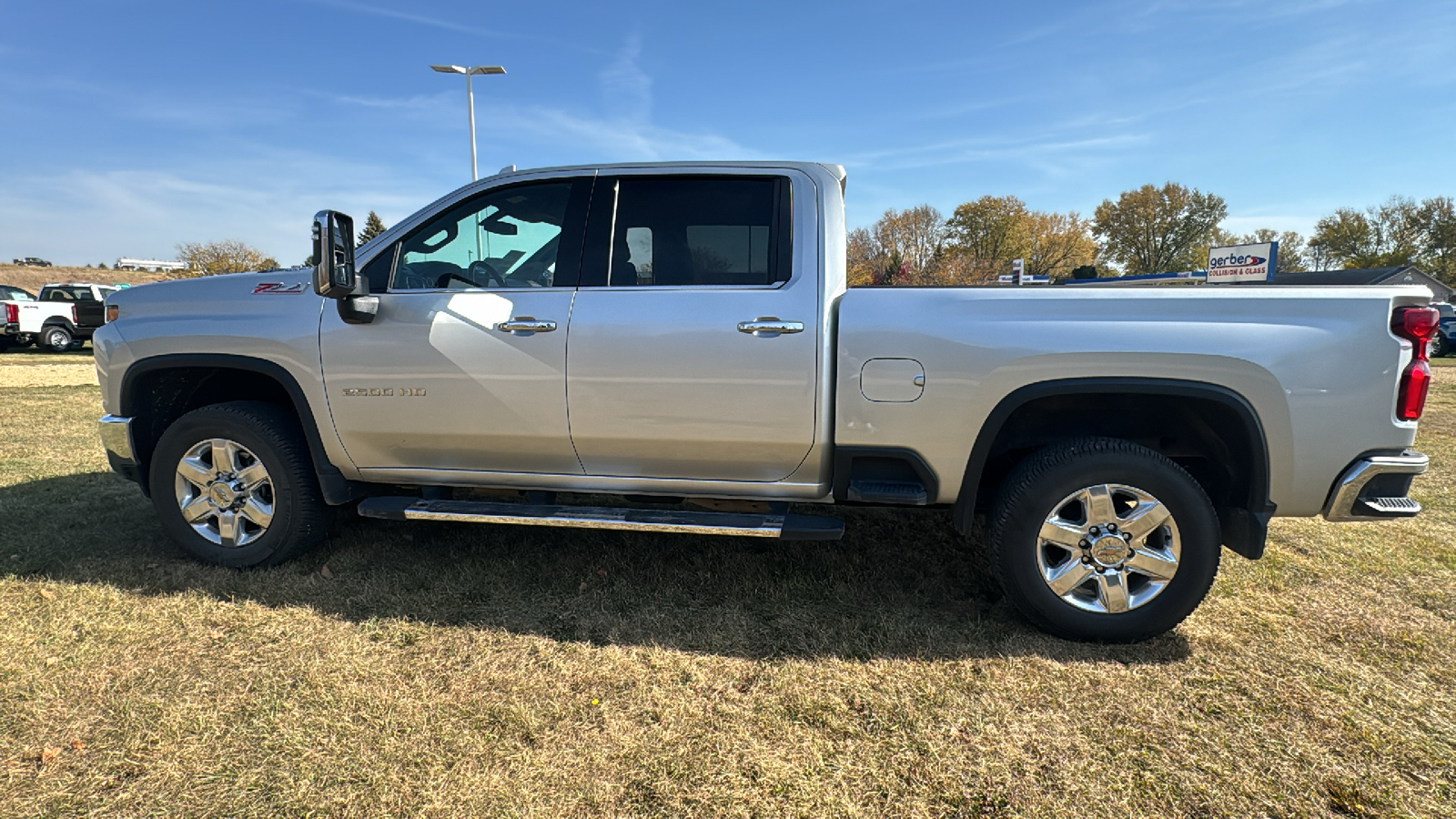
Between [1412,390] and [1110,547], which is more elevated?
[1412,390]

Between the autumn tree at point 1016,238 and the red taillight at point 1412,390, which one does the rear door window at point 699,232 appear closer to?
the red taillight at point 1412,390

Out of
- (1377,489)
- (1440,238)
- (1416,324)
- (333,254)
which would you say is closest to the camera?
(1416,324)

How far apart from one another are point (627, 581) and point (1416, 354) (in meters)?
3.28

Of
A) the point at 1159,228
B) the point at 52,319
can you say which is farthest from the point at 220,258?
the point at 1159,228

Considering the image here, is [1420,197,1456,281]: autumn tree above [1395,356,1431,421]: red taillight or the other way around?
above

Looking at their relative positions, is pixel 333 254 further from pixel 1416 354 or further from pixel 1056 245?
pixel 1056 245

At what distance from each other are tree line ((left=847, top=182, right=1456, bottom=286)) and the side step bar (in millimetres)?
51739

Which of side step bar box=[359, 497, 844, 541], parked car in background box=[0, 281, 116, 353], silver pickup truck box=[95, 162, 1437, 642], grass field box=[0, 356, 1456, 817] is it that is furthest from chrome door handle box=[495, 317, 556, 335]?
parked car in background box=[0, 281, 116, 353]

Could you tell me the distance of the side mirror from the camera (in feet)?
9.59

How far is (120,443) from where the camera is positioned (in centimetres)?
361

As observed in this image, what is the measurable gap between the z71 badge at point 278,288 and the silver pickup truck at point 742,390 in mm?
13

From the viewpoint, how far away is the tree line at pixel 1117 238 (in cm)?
5622

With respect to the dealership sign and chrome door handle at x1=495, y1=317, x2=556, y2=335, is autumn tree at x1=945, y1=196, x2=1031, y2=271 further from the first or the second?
chrome door handle at x1=495, y1=317, x2=556, y2=335

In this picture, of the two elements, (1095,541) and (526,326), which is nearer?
(1095,541)
